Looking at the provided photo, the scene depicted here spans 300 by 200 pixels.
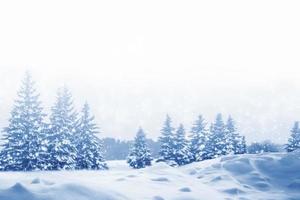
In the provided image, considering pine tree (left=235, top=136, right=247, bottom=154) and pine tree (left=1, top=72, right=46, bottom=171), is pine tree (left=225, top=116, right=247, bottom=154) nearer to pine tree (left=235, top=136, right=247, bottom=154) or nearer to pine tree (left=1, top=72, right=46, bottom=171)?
pine tree (left=235, top=136, right=247, bottom=154)

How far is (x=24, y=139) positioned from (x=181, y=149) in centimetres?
1957

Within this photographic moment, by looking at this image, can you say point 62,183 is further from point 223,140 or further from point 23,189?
point 223,140

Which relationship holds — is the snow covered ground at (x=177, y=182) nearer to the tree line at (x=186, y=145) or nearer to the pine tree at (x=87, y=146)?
the pine tree at (x=87, y=146)

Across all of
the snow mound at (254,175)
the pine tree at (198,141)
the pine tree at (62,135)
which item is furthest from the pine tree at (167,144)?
the snow mound at (254,175)

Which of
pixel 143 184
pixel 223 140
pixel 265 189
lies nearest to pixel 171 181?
pixel 143 184

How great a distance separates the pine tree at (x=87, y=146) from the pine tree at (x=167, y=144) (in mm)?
9158

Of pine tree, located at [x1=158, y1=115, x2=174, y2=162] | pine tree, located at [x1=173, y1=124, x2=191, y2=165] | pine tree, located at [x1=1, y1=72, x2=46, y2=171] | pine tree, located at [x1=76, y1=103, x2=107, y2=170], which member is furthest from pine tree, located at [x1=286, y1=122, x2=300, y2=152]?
pine tree, located at [x1=1, y1=72, x2=46, y2=171]

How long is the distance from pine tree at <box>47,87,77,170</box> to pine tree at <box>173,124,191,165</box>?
13.9m

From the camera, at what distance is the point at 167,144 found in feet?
147

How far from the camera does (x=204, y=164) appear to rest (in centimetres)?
2361

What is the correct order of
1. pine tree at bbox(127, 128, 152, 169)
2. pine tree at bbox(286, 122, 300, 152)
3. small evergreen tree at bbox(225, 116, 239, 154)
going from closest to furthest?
pine tree at bbox(127, 128, 152, 169)
small evergreen tree at bbox(225, 116, 239, 154)
pine tree at bbox(286, 122, 300, 152)

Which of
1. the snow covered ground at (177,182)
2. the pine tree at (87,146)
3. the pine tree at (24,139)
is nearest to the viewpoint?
the snow covered ground at (177,182)

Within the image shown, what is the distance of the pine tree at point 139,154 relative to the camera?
45000mm

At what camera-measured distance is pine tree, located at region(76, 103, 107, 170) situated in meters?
36.0
